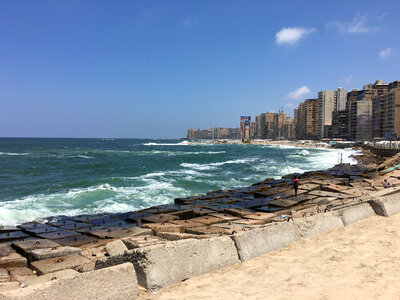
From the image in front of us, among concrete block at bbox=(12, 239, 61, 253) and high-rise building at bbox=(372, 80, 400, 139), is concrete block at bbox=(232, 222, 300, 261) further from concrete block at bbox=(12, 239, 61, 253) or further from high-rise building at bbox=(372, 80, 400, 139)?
high-rise building at bbox=(372, 80, 400, 139)

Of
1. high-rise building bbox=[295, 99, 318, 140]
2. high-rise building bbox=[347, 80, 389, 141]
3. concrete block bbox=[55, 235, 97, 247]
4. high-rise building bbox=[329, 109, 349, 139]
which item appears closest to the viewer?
concrete block bbox=[55, 235, 97, 247]

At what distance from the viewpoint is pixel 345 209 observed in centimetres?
683

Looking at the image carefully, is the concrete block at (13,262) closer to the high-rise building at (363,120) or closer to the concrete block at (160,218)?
the concrete block at (160,218)

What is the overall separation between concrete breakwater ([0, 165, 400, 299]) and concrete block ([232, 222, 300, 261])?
1 centimetres

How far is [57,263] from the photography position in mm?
4965

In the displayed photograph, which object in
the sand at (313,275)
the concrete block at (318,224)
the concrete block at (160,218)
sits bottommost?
the concrete block at (160,218)

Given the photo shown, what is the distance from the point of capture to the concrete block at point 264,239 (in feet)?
16.0

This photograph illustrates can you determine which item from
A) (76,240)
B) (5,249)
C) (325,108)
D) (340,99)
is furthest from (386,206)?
(340,99)

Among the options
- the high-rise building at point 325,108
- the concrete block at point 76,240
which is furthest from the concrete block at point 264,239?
the high-rise building at point 325,108

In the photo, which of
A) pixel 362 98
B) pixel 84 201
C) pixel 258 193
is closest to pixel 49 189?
pixel 84 201

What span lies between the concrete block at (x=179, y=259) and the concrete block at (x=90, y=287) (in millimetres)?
216

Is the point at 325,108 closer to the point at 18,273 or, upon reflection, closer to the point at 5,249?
the point at 5,249

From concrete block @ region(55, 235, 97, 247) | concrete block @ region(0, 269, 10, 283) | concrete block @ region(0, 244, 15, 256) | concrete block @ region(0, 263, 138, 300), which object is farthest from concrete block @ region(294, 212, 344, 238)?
concrete block @ region(0, 244, 15, 256)

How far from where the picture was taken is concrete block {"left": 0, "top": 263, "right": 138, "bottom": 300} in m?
3.07
